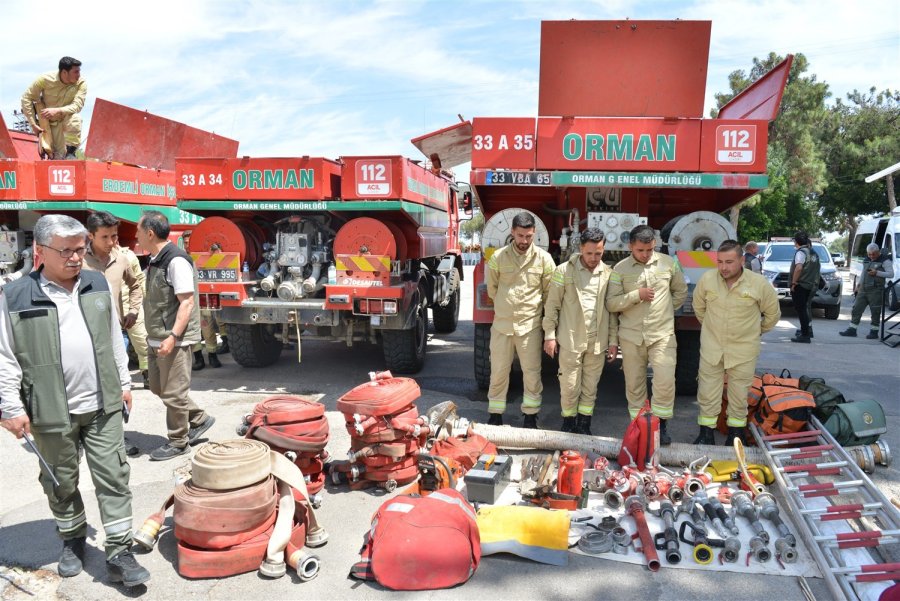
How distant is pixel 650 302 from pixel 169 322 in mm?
3698

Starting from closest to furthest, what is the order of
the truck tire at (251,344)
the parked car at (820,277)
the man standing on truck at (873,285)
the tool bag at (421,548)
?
the tool bag at (421,548) < the truck tire at (251,344) < the man standing on truck at (873,285) < the parked car at (820,277)

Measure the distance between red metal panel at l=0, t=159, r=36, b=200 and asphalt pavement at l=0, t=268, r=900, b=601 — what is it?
256 centimetres

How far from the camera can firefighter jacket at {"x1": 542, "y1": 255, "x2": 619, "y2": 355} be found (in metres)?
4.95

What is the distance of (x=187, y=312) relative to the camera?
182 inches

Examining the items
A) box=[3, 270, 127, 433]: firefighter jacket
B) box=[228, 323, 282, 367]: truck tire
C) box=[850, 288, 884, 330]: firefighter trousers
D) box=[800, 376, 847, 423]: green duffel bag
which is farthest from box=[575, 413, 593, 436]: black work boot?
box=[850, 288, 884, 330]: firefighter trousers

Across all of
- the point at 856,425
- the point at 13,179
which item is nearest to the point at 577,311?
the point at 856,425

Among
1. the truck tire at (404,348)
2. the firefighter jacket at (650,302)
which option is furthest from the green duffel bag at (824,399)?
the truck tire at (404,348)

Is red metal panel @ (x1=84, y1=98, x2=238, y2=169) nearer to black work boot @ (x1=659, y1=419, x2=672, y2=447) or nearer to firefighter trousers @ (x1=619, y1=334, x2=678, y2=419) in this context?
firefighter trousers @ (x1=619, y1=334, x2=678, y2=419)

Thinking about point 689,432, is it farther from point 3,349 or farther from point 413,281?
point 3,349

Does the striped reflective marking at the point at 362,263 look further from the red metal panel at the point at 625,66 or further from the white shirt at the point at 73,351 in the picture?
the white shirt at the point at 73,351

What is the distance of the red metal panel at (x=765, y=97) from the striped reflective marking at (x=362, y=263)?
3759 millimetres

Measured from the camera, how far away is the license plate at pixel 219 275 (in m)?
6.71

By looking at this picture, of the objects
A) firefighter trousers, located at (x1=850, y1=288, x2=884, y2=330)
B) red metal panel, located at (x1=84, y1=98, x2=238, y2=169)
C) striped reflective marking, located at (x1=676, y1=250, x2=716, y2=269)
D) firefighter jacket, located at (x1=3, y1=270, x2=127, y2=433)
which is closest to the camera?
firefighter jacket, located at (x1=3, y1=270, x2=127, y2=433)

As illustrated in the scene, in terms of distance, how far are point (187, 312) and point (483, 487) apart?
2515 mm
